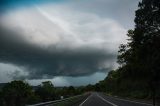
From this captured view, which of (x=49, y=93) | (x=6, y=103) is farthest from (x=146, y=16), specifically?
(x=6, y=103)

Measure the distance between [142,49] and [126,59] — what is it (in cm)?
4411

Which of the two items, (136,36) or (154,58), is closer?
(154,58)

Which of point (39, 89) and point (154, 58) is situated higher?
point (154, 58)

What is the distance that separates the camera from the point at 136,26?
251 ft

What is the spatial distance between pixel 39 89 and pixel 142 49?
3144 cm

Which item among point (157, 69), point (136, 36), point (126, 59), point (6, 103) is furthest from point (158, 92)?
point (6, 103)

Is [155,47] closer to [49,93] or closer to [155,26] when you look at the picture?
[155,26]

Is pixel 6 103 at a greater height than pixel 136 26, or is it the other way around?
pixel 136 26

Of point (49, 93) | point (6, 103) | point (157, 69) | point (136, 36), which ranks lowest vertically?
point (6, 103)

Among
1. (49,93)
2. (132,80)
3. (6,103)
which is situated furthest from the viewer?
(132,80)

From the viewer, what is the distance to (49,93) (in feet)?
153

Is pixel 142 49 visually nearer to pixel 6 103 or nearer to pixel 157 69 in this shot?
pixel 157 69

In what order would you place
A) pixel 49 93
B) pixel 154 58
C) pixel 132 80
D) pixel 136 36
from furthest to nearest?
pixel 132 80 → pixel 136 36 → pixel 154 58 → pixel 49 93

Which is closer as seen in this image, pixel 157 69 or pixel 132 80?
pixel 157 69
